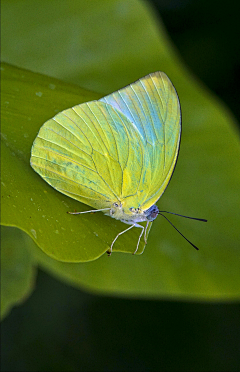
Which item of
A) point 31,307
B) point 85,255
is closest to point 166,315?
point 31,307

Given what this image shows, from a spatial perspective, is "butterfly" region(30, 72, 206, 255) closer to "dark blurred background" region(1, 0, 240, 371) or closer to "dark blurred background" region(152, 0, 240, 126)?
"dark blurred background" region(1, 0, 240, 371)

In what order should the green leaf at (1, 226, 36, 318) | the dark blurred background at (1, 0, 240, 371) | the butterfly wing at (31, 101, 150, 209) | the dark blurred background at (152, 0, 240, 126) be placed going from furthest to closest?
the dark blurred background at (152, 0, 240, 126) → the dark blurred background at (1, 0, 240, 371) → the green leaf at (1, 226, 36, 318) → the butterfly wing at (31, 101, 150, 209)

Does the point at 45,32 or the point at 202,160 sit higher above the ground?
the point at 45,32

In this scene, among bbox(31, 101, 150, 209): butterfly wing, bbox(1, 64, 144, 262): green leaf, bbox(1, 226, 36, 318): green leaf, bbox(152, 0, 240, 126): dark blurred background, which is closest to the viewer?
bbox(1, 64, 144, 262): green leaf

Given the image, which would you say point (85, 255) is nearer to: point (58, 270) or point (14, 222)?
point (14, 222)

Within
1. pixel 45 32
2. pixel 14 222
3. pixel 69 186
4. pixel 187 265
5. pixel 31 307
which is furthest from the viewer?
pixel 31 307

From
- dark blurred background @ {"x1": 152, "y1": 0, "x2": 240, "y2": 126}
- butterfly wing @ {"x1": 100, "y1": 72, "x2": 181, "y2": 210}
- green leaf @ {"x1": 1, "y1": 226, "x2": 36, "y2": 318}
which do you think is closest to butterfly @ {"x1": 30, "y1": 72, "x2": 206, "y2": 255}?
butterfly wing @ {"x1": 100, "y1": 72, "x2": 181, "y2": 210}

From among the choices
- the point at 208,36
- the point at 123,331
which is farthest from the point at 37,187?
the point at 208,36

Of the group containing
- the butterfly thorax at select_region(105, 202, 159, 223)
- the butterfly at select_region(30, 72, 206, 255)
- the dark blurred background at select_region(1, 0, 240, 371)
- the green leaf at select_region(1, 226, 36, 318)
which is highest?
the butterfly at select_region(30, 72, 206, 255)
